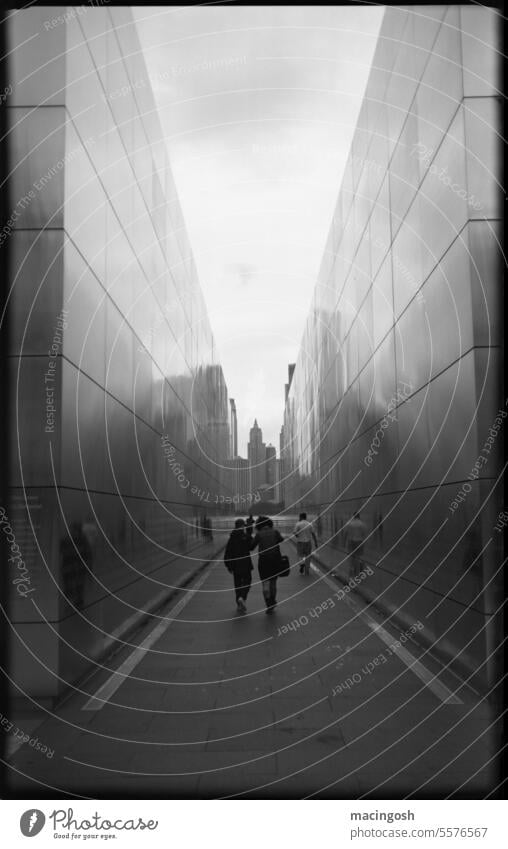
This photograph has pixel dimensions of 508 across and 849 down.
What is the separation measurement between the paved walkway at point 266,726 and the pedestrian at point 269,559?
2002 mm

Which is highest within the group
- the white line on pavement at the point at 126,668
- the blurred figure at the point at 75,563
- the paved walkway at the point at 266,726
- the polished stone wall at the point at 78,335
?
the polished stone wall at the point at 78,335

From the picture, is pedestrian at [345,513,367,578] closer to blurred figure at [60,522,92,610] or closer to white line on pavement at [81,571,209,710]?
white line on pavement at [81,571,209,710]

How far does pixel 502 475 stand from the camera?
7422mm

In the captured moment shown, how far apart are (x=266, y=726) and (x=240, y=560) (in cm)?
705

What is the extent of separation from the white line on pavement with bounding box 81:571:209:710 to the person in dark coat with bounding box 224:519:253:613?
1.12 m

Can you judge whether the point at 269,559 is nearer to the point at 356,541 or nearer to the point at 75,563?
the point at 356,541

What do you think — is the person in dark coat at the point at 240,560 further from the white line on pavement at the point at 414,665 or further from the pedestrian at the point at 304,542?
the pedestrian at the point at 304,542

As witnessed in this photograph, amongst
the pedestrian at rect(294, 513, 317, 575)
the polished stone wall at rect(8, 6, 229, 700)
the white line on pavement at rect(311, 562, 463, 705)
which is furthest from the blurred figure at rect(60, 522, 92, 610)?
the pedestrian at rect(294, 513, 317, 575)

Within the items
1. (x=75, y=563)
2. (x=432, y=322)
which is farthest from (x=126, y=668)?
(x=432, y=322)

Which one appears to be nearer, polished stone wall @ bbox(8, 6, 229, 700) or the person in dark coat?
polished stone wall @ bbox(8, 6, 229, 700)

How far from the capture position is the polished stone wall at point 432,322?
775cm

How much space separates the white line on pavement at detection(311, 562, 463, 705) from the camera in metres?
7.59

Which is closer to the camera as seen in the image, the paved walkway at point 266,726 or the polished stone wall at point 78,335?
the paved walkway at point 266,726

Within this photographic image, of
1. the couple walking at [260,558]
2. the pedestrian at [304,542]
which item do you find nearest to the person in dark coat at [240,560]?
the couple walking at [260,558]
